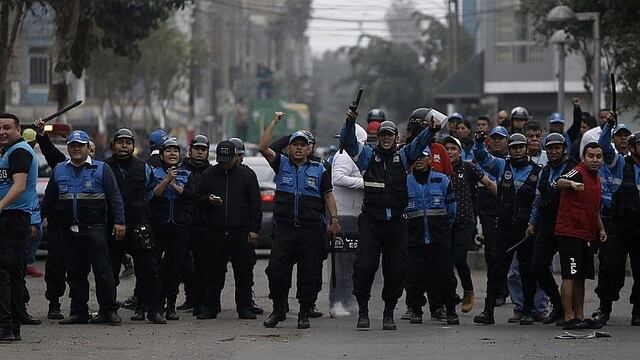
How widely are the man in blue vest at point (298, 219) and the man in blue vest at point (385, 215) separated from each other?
0.46m

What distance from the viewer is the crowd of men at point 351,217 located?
1370cm

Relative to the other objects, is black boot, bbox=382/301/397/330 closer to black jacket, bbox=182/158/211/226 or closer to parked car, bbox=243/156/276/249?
black jacket, bbox=182/158/211/226

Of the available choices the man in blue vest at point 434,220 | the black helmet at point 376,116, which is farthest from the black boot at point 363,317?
the black helmet at point 376,116

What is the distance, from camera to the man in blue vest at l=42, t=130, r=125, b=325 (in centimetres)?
1417

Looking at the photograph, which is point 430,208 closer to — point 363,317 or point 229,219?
point 363,317

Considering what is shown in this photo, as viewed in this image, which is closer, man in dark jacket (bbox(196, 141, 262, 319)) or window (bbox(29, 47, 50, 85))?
man in dark jacket (bbox(196, 141, 262, 319))

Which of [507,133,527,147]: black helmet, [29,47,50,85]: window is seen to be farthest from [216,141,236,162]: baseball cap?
[29,47,50,85]: window

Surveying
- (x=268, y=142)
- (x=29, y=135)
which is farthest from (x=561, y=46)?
(x=268, y=142)

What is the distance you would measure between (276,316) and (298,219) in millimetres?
950

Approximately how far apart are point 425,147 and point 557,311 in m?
2.20

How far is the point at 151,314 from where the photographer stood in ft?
48.1

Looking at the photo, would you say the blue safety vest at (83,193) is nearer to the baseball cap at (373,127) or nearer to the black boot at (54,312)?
the black boot at (54,312)

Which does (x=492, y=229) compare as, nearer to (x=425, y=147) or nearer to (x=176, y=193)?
(x=425, y=147)

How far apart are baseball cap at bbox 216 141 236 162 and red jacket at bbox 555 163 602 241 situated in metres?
3.41
